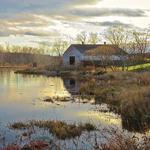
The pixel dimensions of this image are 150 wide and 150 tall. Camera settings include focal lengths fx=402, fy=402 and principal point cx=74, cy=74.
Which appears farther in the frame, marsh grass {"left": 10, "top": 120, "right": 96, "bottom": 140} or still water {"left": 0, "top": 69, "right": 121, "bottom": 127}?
still water {"left": 0, "top": 69, "right": 121, "bottom": 127}

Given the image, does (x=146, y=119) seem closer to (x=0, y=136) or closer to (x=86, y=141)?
(x=86, y=141)

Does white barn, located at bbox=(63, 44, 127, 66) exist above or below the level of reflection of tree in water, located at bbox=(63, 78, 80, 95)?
above

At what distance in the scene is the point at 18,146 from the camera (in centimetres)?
1377

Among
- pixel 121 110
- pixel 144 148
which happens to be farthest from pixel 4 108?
pixel 144 148

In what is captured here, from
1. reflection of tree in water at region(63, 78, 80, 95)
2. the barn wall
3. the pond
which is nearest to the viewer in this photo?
the pond

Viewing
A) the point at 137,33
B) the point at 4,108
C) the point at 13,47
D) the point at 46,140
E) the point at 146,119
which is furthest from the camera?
the point at 13,47

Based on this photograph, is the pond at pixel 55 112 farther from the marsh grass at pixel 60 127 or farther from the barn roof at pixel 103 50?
the barn roof at pixel 103 50

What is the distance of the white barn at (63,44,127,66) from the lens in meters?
77.6

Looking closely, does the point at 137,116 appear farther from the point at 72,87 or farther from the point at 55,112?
the point at 72,87

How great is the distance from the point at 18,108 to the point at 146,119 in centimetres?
920

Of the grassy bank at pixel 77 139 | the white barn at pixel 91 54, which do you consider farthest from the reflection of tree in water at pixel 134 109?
the white barn at pixel 91 54

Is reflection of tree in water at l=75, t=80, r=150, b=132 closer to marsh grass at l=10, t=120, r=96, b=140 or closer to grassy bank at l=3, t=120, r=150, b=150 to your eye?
grassy bank at l=3, t=120, r=150, b=150

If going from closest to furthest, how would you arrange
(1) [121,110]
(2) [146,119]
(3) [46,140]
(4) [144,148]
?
(4) [144,148], (3) [46,140], (2) [146,119], (1) [121,110]

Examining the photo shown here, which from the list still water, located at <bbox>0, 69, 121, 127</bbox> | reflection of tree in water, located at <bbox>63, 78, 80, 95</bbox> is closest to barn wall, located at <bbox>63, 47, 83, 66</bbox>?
reflection of tree in water, located at <bbox>63, 78, 80, 95</bbox>
